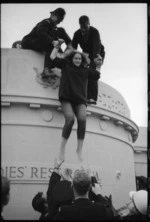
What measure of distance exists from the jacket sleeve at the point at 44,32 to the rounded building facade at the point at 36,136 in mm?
463

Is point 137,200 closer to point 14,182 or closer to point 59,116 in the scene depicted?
point 14,182

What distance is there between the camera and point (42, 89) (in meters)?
7.41

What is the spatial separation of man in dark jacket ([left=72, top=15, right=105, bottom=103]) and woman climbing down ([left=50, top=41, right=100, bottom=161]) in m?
0.55

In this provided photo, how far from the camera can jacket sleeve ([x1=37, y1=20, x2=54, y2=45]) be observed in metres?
7.29

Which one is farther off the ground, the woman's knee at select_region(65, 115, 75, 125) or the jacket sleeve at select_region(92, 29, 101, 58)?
the jacket sleeve at select_region(92, 29, 101, 58)

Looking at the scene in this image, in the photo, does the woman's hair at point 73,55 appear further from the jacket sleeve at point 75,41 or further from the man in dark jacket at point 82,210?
the man in dark jacket at point 82,210

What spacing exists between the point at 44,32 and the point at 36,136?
2245 millimetres

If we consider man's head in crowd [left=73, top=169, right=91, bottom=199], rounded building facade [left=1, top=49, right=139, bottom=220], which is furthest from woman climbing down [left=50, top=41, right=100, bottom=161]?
man's head in crowd [left=73, top=169, right=91, bottom=199]

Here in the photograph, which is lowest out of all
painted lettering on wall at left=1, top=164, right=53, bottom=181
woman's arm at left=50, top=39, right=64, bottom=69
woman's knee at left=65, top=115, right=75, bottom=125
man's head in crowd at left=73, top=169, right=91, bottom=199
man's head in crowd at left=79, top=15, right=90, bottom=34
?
painted lettering on wall at left=1, top=164, right=53, bottom=181

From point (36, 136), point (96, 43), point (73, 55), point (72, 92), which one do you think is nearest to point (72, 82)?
point (72, 92)

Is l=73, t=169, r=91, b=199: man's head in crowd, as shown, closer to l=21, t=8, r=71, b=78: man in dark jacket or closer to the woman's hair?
the woman's hair

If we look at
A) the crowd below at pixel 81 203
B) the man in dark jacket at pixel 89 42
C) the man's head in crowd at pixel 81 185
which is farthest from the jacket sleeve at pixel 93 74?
the man's head in crowd at pixel 81 185

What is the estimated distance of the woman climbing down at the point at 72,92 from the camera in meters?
6.83

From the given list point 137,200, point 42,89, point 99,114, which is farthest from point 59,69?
point 137,200
